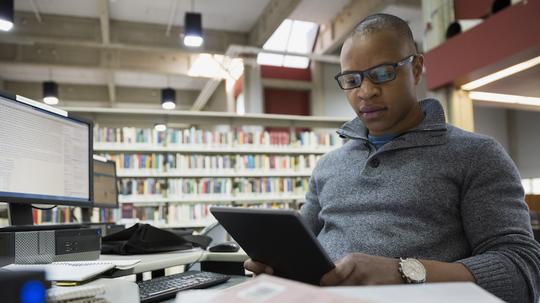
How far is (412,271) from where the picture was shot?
3.19ft

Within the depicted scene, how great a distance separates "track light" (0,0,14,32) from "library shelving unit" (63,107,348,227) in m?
1.25

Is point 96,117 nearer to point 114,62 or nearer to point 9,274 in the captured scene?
point 114,62

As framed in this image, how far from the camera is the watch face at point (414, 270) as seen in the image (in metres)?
0.96

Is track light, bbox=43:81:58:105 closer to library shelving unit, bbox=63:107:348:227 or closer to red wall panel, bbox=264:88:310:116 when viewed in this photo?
library shelving unit, bbox=63:107:348:227

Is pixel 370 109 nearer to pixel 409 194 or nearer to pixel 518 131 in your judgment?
pixel 409 194

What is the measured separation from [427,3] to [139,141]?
12.3ft

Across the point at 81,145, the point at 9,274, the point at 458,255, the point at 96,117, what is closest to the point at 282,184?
the point at 96,117

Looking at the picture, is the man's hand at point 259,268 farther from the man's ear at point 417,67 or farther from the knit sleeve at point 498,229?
the man's ear at point 417,67

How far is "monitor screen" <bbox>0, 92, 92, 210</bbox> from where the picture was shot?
4.33ft

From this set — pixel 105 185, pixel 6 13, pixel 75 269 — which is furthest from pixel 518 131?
pixel 75 269

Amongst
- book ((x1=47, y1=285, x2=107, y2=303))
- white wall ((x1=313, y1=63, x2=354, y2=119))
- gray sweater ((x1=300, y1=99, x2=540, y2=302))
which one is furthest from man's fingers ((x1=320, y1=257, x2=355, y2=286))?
white wall ((x1=313, y1=63, x2=354, y2=119))

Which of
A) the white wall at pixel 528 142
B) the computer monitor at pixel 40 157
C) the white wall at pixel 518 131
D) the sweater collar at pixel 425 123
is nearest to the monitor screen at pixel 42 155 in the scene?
the computer monitor at pixel 40 157

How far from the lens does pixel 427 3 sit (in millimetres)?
4688

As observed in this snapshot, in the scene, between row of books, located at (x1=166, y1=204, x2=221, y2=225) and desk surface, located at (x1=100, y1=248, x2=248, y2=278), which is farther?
row of books, located at (x1=166, y1=204, x2=221, y2=225)
